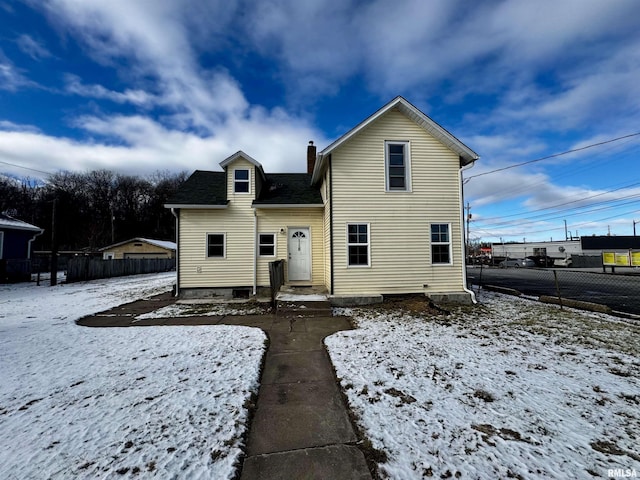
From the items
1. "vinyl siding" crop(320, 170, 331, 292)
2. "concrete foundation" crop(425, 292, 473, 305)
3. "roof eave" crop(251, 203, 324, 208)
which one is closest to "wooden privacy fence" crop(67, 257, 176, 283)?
"roof eave" crop(251, 203, 324, 208)

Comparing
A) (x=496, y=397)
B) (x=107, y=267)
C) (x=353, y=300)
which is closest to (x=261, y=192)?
(x=353, y=300)

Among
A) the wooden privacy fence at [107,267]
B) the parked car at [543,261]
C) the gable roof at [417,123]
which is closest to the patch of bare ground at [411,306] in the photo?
the gable roof at [417,123]

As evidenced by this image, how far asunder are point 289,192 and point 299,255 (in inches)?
108

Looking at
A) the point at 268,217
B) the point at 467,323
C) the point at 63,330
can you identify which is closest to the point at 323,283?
the point at 268,217

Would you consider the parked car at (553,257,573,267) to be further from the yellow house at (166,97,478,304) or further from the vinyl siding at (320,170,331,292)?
the vinyl siding at (320,170,331,292)

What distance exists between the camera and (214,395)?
333cm

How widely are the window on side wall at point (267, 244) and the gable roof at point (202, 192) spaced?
6.20ft

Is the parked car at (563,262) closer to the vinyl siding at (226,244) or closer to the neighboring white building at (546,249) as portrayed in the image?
the neighboring white building at (546,249)

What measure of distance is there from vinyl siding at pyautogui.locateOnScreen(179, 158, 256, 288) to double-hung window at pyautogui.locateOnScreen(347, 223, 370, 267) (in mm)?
4041

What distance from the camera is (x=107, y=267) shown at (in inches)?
744

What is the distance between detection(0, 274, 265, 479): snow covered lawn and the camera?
2.26m

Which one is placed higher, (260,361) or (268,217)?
(268,217)

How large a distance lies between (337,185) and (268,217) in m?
3.37

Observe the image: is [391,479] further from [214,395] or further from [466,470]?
[214,395]
